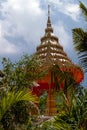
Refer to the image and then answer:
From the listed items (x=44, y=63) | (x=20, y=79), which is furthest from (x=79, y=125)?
(x=44, y=63)

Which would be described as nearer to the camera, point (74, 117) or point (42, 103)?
point (74, 117)

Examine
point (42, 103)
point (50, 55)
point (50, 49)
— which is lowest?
point (42, 103)

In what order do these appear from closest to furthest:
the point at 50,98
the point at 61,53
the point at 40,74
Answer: the point at 40,74, the point at 50,98, the point at 61,53

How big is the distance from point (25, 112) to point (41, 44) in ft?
85.9

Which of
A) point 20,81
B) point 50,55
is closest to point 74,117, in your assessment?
point 20,81

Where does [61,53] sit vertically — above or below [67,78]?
above

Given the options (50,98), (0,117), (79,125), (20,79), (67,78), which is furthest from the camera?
(50,98)

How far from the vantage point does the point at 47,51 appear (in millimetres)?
34469

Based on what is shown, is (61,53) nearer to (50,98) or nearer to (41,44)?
(41,44)

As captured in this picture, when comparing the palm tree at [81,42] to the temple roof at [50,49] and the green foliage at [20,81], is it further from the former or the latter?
the temple roof at [50,49]

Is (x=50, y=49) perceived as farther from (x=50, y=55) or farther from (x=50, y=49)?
(x=50, y=55)

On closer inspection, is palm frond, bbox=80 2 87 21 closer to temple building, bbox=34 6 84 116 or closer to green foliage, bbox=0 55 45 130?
green foliage, bbox=0 55 45 130

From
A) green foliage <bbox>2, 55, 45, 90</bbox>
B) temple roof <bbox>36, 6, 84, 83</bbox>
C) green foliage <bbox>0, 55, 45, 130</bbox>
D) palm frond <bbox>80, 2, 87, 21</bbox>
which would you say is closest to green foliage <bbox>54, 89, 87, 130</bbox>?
green foliage <bbox>0, 55, 45, 130</bbox>

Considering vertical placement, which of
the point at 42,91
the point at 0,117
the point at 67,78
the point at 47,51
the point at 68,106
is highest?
the point at 47,51
